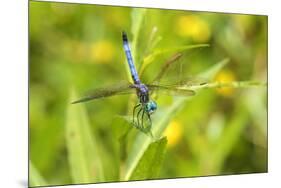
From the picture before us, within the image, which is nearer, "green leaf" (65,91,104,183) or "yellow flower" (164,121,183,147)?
"green leaf" (65,91,104,183)

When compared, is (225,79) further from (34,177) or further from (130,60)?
(34,177)

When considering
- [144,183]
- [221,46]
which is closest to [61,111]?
[144,183]

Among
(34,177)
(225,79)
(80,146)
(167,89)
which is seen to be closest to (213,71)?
(225,79)

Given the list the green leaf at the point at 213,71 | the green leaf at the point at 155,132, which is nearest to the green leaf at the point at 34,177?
the green leaf at the point at 155,132

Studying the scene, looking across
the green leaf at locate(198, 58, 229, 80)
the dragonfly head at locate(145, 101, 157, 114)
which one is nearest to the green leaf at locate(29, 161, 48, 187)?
the dragonfly head at locate(145, 101, 157, 114)

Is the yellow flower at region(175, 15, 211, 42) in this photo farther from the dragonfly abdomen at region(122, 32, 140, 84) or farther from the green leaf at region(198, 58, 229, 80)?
the dragonfly abdomen at region(122, 32, 140, 84)

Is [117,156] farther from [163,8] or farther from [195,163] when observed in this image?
[163,8]

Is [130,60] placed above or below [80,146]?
above
